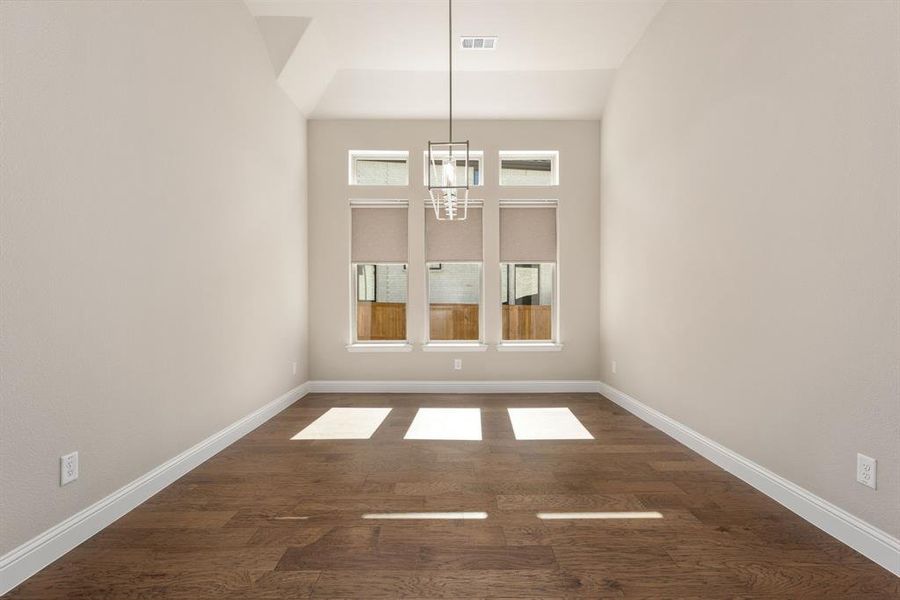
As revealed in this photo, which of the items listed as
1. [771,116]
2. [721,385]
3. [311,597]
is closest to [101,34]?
[311,597]

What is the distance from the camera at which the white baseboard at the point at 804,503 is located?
5.86ft

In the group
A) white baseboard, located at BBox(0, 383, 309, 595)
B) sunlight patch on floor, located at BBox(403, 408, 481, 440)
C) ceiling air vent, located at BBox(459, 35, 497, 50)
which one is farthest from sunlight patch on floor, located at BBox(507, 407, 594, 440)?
ceiling air vent, located at BBox(459, 35, 497, 50)

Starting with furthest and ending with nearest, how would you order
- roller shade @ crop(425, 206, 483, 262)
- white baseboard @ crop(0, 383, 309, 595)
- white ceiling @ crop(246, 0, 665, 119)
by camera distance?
roller shade @ crop(425, 206, 483, 262) → white ceiling @ crop(246, 0, 665, 119) → white baseboard @ crop(0, 383, 309, 595)

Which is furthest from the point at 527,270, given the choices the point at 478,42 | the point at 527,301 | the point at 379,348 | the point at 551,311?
the point at 478,42

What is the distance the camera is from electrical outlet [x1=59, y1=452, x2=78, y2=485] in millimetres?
1862

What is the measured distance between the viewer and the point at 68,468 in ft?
6.21

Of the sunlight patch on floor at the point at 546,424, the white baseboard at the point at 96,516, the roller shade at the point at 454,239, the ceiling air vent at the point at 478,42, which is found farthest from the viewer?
the roller shade at the point at 454,239

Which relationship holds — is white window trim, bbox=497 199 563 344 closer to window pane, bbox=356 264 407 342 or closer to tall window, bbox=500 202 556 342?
tall window, bbox=500 202 556 342

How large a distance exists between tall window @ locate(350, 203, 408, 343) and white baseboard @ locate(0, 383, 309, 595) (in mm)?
2156

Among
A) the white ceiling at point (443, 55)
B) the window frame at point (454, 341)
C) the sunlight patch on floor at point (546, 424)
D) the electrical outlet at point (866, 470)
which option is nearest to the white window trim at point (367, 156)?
the white ceiling at point (443, 55)

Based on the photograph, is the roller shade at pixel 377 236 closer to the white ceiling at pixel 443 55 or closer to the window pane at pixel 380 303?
the window pane at pixel 380 303

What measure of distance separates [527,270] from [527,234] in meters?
0.43

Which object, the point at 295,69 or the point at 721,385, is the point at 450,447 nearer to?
the point at 721,385

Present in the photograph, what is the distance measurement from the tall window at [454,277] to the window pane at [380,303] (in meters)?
0.36
